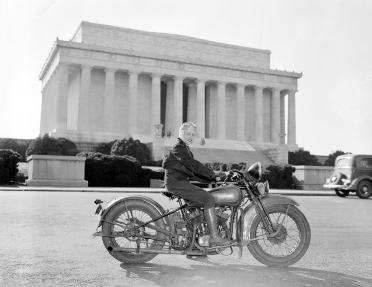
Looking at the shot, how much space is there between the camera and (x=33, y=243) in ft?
24.0

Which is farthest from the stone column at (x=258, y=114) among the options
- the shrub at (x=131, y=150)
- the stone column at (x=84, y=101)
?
the shrub at (x=131, y=150)

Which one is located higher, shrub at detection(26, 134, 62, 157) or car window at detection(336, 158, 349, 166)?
shrub at detection(26, 134, 62, 157)

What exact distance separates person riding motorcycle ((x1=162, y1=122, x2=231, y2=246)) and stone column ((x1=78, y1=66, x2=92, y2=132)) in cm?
5205

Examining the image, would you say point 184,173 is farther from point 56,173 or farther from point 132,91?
point 132,91

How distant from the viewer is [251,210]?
587 centimetres

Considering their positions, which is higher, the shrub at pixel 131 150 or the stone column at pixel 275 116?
the stone column at pixel 275 116

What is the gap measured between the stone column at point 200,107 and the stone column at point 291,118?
41.7 ft

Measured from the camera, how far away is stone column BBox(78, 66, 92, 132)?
56062 millimetres

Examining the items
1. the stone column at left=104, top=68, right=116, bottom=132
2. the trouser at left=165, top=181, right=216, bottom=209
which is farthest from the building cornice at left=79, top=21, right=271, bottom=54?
the trouser at left=165, top=181, right=216, bottom=209

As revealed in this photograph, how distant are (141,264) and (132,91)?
53557mm

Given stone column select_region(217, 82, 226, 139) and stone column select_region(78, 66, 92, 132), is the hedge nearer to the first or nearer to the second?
stone column select_region(78, 66, 92, 132)

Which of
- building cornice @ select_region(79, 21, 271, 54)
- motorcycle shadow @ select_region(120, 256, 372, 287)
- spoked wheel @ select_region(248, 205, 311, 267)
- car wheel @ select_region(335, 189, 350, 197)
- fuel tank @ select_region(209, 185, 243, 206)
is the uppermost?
building cornice @ select_region(79, 21, 271, 54)

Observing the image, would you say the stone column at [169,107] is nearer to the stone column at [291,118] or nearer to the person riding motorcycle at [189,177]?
the stone column at [291,118]

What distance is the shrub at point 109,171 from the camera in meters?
29.2
